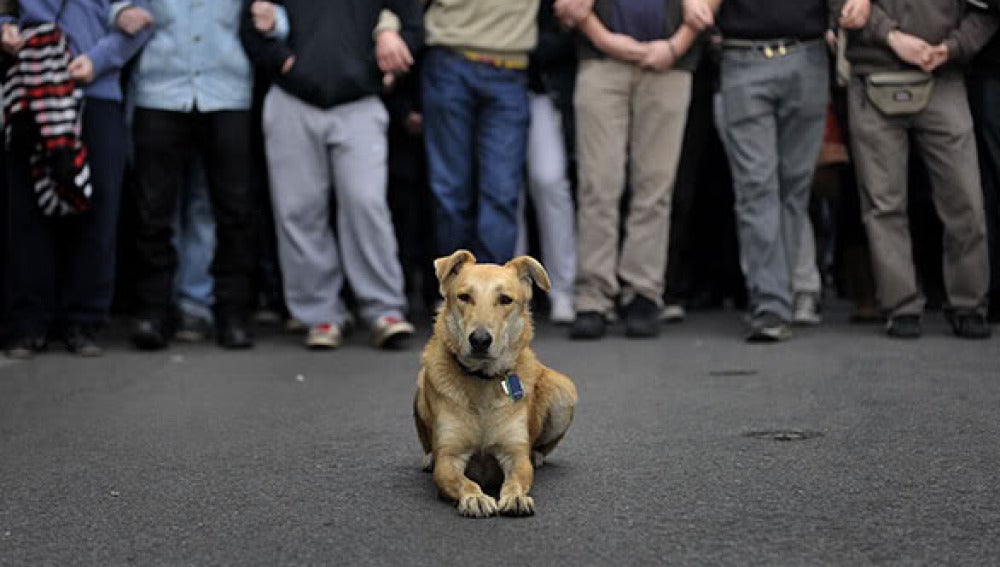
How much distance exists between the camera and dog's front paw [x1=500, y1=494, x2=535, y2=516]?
138 inches

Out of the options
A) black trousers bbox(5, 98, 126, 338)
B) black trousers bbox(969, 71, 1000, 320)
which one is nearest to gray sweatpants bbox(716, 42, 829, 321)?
black trousers bbox(969, 71, 1000, 320)

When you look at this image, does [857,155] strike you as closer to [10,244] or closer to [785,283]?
[785,283]

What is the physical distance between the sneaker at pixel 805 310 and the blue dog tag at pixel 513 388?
188 inches

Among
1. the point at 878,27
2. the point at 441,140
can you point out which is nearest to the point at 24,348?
the point at 441,140

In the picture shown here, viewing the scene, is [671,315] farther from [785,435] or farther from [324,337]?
[785,435]

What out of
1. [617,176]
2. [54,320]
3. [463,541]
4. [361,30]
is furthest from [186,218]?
[463,541]

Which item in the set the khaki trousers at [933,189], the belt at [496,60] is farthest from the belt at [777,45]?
the belt at [496,60]

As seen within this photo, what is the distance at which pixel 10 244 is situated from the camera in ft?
24.0

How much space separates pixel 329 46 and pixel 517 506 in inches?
178

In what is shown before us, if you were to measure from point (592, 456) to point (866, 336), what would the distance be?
361cm

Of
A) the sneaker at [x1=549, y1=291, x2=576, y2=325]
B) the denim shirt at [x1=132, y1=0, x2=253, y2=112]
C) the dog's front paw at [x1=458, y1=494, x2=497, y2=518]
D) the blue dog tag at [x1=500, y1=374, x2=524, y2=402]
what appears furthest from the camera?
the sneaker at [x1=549, y1=291, x2=576, y2=325]

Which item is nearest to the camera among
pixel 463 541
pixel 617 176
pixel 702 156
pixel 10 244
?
pixel 463 541

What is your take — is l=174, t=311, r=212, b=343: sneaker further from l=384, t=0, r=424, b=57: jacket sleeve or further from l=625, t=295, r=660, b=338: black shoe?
l=625, t=295, r=660, b=338: black shoe

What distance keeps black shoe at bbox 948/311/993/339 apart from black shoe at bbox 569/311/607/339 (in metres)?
1.84
